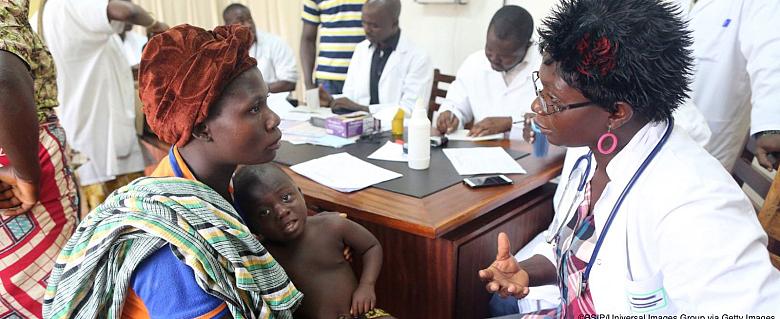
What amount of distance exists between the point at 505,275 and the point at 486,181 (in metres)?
0.42

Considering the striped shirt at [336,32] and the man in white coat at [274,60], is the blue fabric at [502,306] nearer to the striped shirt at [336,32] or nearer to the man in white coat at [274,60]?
the striped shirt at [336,32]

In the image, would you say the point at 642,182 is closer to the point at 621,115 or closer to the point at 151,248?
the point at 621,115

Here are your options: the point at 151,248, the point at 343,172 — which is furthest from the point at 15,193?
the point at 343,172

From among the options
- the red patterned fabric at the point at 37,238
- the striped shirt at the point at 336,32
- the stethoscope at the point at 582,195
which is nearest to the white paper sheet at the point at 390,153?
the stethoscope at the point at 582,195

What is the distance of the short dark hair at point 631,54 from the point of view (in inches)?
36.1

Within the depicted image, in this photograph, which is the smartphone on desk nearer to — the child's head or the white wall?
the child's head

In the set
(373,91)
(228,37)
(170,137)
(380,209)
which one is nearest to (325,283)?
(380,209)

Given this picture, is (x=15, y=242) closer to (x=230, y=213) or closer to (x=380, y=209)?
(x=230, y=213)

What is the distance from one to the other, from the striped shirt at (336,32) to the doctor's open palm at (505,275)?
243 centimetres

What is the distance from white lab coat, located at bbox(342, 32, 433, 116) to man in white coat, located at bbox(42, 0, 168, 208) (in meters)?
1.25

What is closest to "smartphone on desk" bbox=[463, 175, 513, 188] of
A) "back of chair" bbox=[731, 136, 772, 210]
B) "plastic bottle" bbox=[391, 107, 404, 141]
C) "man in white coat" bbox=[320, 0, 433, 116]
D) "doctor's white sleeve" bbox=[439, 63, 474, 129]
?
"plastic bottle" bbox=[391, 107, 404, 141]

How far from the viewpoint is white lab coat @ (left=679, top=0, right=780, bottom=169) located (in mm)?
1758

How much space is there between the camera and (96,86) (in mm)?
2559

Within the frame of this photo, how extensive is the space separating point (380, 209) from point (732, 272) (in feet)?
2.86
